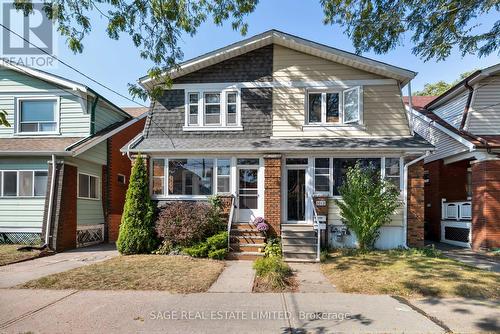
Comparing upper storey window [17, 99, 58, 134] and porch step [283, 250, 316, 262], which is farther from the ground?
upper storey window [17, 99, 58, 134]

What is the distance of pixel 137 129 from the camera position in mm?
16984

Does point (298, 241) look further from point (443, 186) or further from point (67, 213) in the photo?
point (67, 213)

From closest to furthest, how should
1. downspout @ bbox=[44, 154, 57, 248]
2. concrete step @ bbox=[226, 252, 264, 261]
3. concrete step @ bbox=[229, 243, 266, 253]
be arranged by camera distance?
1. concrete step @ bbox=[226, 252, 264, 261]
2. concrete step @ bbox=[229, 243, 266, 253]
3. downspout @ bbox=[44, 154, 57, 248]

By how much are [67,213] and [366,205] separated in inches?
401

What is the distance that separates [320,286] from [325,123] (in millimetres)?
6485

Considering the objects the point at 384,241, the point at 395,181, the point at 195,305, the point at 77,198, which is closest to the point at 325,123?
the point at 395,181

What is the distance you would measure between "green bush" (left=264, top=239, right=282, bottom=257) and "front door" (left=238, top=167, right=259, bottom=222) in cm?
137

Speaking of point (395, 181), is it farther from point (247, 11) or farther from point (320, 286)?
point (247, 11)

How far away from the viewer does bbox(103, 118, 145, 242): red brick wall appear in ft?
47.0

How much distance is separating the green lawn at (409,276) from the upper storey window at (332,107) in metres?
4.89

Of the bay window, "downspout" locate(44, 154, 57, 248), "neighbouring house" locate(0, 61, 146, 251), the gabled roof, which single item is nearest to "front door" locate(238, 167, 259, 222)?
the bay window

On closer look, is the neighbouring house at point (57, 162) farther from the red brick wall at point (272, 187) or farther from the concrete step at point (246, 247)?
the red brick wall at point (272, 187)

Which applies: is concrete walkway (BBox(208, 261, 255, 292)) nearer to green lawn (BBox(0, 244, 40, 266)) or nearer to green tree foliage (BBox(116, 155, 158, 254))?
green tree foliage (BBox(116, 155, 158, 254))

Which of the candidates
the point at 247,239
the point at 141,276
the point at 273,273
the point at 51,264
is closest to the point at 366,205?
the point at 247,239
